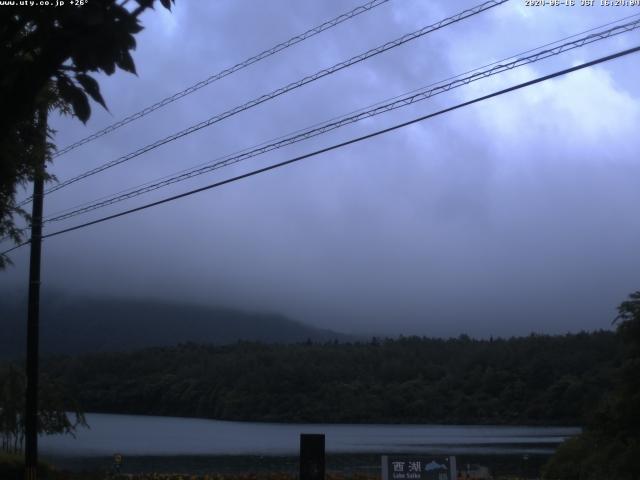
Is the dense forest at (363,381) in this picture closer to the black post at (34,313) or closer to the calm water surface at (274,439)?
the calm water surface at (274,439)

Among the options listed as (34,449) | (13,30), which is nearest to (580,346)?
(34,449)

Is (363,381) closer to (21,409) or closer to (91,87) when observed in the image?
(21,409)

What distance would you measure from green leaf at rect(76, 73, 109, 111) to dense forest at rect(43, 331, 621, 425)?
4888 cm

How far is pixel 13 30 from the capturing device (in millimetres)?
6363

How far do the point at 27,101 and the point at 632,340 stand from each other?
19.0 m

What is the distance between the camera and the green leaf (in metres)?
6.00

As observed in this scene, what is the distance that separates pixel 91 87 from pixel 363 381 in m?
74.8

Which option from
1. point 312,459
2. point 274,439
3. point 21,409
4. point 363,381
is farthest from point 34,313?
point 363,381

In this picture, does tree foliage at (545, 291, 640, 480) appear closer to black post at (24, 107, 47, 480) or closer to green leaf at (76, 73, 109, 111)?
black post at (24, 107, 47, 480)

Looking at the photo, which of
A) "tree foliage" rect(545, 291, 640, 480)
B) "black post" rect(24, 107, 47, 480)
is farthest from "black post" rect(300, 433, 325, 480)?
"tree foliage" rect(545, 291, 640, 480)

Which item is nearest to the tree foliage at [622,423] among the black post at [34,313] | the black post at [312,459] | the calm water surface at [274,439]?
the black post at [312,459]

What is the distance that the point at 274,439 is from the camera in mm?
58969

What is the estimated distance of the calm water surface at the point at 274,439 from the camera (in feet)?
146

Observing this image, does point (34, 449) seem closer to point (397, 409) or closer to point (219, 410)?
point (397, 409)
